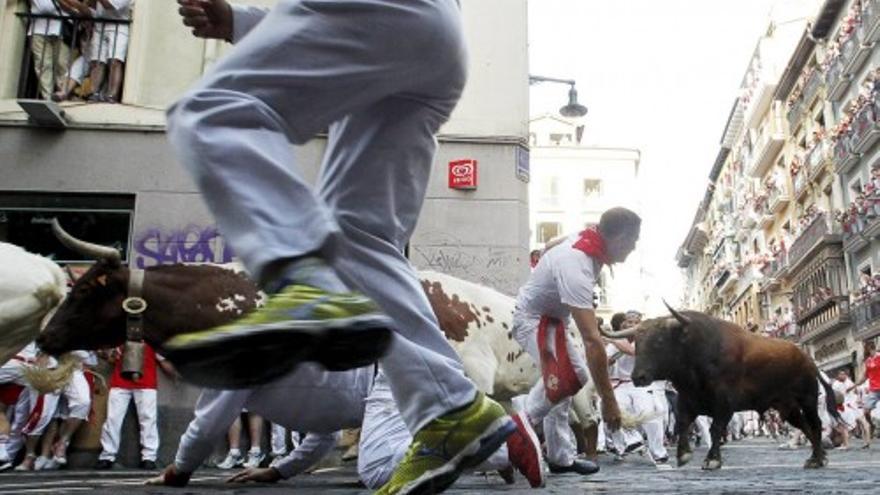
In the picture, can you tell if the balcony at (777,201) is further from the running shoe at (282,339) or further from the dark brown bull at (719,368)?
the running shoe at (282,339)

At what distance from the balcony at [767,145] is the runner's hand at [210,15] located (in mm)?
55165

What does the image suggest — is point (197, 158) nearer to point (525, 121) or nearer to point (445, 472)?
point (445, 472)

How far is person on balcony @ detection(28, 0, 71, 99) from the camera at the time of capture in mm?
11383

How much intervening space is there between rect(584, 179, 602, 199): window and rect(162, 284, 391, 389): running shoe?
201ft

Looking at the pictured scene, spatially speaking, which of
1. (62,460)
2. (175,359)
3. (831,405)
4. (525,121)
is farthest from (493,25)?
(175,359)

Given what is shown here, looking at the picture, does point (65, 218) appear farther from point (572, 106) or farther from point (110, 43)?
point (572, 106)

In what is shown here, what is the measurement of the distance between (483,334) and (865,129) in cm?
3476

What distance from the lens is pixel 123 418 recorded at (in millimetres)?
8797

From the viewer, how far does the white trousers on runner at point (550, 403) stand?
6.02 m

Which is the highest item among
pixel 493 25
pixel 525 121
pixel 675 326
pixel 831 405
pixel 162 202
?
pixel 493 25

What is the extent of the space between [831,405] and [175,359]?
10931 millimetres

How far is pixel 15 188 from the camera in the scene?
10.6 m

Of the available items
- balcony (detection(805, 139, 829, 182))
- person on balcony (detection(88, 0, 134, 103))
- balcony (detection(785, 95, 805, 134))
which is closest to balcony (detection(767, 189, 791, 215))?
balcony (detection(785, 95, 805, 134))

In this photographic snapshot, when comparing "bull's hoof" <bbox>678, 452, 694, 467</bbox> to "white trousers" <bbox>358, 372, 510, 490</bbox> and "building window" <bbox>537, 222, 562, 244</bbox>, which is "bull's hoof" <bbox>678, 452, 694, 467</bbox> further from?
"building window" <bbox>537, 222, 562, 244</bbox>
